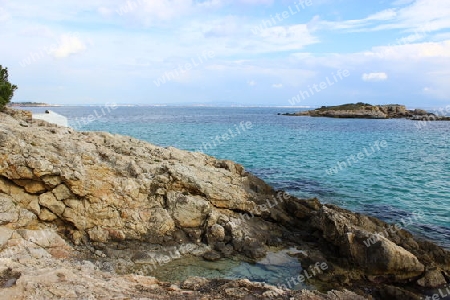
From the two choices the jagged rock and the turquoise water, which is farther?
the turquoise water

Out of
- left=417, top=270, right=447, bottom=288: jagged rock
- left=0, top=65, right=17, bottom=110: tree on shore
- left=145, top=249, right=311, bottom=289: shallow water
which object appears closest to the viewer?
left=417, top=270, right=447, bottom=288: jagged rock

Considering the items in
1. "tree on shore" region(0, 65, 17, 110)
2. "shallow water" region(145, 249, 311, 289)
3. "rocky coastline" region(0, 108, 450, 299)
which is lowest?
"shallow water" region(145, 249, 311, 289)

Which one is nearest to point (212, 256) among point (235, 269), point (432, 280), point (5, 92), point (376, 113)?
point (235, 269)

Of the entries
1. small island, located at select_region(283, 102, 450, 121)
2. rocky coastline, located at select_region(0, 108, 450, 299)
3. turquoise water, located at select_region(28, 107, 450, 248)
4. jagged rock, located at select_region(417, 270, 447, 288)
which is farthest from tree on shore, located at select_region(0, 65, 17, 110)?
small island, located at select_region(283, 102, 450, 121)

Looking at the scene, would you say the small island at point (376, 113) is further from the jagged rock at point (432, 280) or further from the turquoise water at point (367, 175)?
the jagged rock at point (432, 280)

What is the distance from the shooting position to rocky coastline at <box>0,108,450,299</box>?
44.2 ft

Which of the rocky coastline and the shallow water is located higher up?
the rocky coastline

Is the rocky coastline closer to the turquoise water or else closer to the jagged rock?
the jagged rock

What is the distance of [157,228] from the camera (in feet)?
56.2

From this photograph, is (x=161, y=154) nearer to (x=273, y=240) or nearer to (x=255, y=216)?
(x=255, y=216)

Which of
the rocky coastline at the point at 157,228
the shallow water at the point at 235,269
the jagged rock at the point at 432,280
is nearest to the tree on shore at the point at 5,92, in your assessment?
the rocky coastline at the point at 157,228

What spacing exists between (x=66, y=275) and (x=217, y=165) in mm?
13673

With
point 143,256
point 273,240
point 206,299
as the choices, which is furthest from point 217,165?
point 206,299

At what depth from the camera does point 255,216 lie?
64.1 feet
